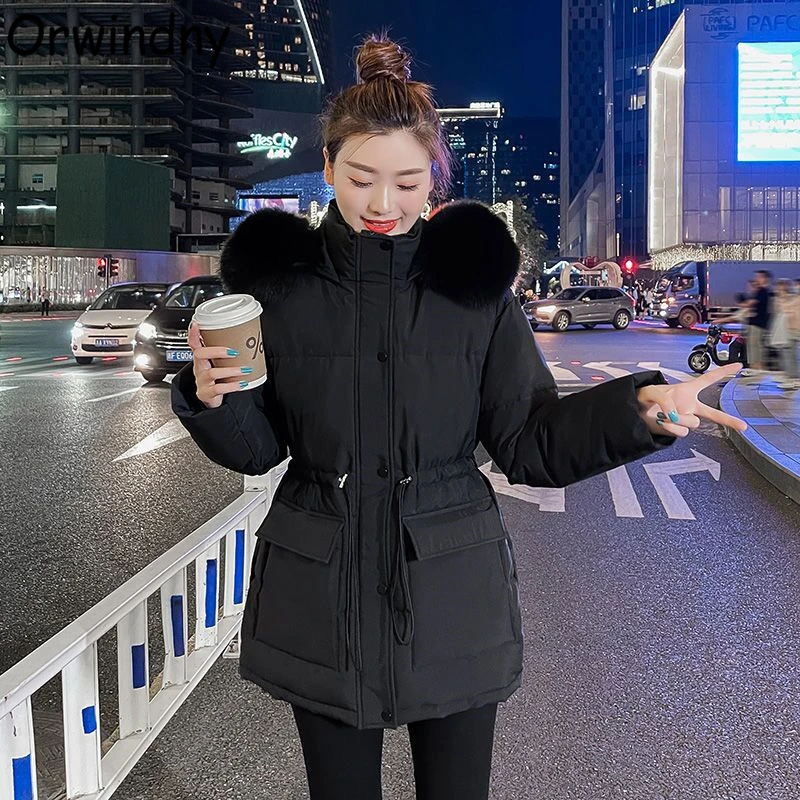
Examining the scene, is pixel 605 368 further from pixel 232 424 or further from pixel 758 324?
pixel 232 424

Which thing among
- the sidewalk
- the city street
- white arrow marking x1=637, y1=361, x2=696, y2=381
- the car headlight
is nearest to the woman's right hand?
the city street

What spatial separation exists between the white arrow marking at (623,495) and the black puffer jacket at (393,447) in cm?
525

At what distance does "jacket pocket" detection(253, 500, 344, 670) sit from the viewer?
1950mm

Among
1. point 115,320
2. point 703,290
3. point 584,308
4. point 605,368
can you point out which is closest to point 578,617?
point 605,368

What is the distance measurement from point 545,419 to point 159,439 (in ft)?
31.9

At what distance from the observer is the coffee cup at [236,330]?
1.86 metres

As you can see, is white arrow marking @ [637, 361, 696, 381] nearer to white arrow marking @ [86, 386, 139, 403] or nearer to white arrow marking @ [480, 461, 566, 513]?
white arrow marking @ [480, 461, 566, 513]

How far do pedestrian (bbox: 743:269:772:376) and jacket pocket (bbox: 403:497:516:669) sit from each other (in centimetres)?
1497

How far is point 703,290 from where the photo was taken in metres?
39.1

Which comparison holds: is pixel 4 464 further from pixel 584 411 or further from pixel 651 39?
pixel 651 39

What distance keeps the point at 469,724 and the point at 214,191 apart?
107 metres

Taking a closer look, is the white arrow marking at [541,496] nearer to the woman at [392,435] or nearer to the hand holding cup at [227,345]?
the woman at [392,435]

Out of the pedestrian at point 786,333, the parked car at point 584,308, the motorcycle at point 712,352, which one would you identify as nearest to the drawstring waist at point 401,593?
the pedestrian at point 786,333

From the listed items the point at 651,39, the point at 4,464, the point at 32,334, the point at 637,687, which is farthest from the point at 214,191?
the point at 637,687
